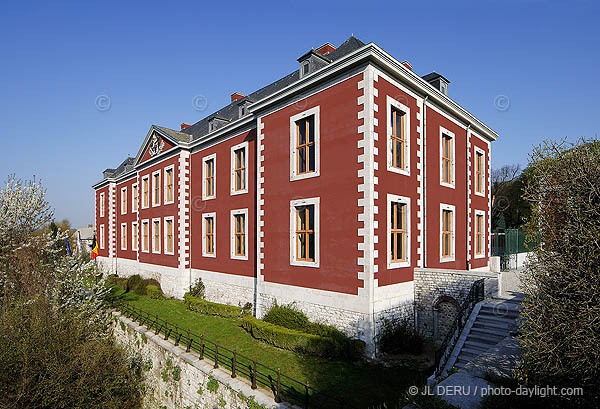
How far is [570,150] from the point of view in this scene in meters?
6.66

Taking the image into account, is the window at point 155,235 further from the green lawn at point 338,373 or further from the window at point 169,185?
the green lawn at point 338,373

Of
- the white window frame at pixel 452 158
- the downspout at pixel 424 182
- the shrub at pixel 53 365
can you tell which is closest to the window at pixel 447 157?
the white window frame at pixel 452 158

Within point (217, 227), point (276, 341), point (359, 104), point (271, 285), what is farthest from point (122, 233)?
point (359, 104)

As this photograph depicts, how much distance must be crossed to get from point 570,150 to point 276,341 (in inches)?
413

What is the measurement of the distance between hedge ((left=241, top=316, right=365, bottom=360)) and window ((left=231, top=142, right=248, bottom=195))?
796 cm

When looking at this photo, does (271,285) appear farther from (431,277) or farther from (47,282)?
(47,282)

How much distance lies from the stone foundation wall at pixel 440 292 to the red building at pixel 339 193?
511mm

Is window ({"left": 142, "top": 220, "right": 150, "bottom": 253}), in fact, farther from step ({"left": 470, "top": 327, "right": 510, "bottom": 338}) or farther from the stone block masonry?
step ({"left": 470, "top": 327, "right": 510, "bottom": 338})

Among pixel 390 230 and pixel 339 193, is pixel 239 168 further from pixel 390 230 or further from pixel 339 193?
pixel 390 230

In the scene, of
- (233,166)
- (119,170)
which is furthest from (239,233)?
(119,170)

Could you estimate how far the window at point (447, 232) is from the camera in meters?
15.6

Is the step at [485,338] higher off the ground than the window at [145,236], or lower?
lower

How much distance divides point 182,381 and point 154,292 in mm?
13029

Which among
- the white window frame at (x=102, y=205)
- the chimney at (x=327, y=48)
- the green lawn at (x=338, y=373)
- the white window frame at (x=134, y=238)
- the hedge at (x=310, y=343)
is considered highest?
the chimney at (x=327, y=48)
